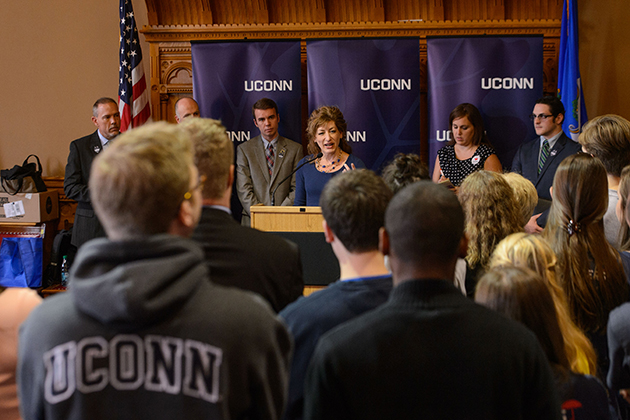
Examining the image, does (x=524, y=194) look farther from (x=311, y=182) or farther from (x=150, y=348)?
(x=150, y=348)

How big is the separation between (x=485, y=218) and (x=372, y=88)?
113 inches

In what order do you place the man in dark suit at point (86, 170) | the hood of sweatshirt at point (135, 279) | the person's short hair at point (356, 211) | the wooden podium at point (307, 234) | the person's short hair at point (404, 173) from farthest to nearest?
the man in dark suit at point (86, 170) → the wooden podium at point (307, 234) → the person's short hair at point (404, 173) → the person's short hair at point (356, 211) → the hood of sweatshirt at point (135, 279)

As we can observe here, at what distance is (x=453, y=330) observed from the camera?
3.47 ft

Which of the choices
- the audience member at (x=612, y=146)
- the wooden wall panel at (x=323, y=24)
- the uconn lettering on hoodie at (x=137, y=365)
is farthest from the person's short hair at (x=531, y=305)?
the wooden wall panel at (x=323, y=24)

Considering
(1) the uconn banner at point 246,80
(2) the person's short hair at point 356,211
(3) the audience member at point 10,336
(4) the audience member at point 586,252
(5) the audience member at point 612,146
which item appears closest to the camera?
(2) the person's short hair at point 356,211

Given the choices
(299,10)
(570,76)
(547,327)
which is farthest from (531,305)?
(299,10)

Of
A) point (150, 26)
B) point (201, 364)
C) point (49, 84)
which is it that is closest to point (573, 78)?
point (150, 26)

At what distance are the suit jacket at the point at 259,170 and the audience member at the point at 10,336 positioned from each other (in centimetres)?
298

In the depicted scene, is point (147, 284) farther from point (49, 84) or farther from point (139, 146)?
point (49, 84)

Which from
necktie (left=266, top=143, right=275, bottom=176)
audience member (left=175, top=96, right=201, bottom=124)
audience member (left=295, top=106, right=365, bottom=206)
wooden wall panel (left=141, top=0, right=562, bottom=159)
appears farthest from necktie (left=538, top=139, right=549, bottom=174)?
audience member (left=175, top=96, right=201, bottom=124)

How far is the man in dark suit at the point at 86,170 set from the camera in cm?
450

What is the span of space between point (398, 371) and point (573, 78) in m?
4.25

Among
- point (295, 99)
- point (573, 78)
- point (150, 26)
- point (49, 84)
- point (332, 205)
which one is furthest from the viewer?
point (49, 84)

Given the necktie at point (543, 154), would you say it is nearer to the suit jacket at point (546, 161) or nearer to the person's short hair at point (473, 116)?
the suit jacket at point (546, 161)
